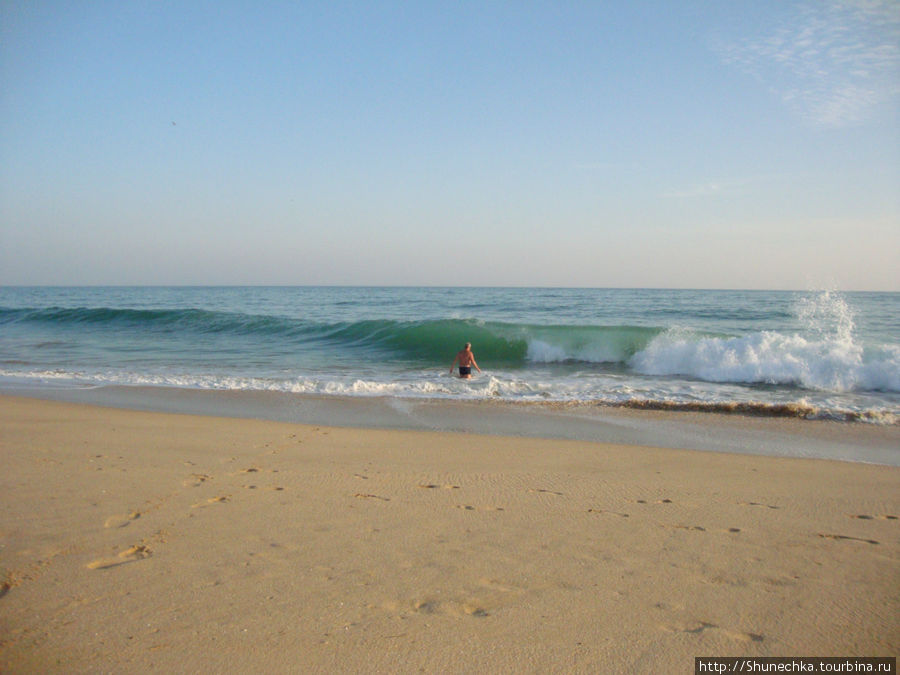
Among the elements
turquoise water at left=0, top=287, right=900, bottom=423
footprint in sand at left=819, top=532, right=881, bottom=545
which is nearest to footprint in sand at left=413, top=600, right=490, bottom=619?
footprint in sand at left=819, top=532, right=881, bottom=545

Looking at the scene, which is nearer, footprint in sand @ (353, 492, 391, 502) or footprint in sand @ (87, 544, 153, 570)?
footprint in sand @ (87, 544, 153, 570)

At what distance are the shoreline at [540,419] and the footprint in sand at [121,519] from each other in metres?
4.19

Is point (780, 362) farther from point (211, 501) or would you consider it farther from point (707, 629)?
point (211, 501)

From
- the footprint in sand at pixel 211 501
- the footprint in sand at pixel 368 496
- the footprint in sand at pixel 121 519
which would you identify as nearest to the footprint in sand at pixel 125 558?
the footprint in sand at pixel 121 519

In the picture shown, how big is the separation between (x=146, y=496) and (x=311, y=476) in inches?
52.9

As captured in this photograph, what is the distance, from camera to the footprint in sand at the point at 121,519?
150 inches

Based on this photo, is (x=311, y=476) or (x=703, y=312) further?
(x=703, y=312)

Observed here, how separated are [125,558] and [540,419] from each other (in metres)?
6.44

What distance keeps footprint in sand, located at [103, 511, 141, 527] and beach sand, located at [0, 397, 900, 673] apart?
0.12ft

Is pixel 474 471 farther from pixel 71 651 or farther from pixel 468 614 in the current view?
pixel 71 651

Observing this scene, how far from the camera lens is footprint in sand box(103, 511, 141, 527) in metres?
3.81

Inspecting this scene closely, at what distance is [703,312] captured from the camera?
3284 cm

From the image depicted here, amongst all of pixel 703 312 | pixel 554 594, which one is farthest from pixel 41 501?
pixel 703 312

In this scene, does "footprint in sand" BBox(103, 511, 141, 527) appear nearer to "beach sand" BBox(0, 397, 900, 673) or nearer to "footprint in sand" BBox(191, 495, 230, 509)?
"beach sand" BBox(0, 397, 900, 673)
